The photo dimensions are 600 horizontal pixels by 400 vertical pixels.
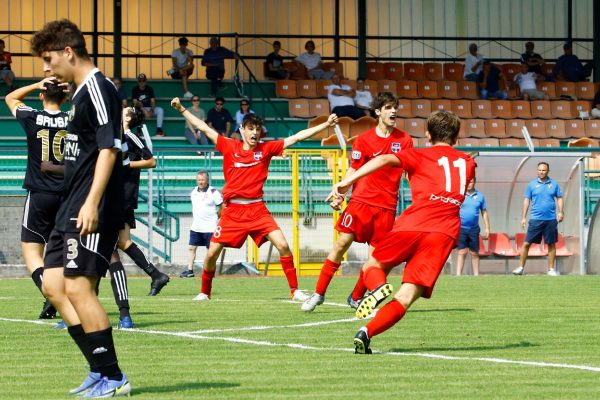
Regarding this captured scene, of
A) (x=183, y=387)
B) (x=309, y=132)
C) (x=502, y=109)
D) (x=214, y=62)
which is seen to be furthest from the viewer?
(x=502, y=109)

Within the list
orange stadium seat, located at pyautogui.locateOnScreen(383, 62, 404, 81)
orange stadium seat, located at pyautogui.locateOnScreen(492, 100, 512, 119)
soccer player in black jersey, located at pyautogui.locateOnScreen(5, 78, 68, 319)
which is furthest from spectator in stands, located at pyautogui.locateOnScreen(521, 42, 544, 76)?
soccer player in black jersey, located at pyautogui.locateOnScreen(5, 78, 68, 319)

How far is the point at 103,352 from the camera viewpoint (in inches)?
268

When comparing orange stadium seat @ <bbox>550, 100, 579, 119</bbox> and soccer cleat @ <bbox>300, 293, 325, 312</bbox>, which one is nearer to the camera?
soccer cleat @ <bbox>300, 293, 325, 312</bbox>

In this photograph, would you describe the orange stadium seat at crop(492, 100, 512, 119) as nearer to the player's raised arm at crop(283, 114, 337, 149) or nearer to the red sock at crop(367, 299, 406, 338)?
the player's raised arm at crop(283, 114, 337, 149)

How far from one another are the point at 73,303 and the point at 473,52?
28.0 meters

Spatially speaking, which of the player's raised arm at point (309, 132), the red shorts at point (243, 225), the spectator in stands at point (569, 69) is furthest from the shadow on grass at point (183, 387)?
the spectator in stands at point (569, 69)

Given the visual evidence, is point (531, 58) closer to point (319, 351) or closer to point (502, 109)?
point (502, 109)

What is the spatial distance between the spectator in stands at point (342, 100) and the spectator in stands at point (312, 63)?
1845 mm

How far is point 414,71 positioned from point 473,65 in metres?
1.66

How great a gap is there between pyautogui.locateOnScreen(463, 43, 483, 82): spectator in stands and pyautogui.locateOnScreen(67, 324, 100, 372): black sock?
2736cm

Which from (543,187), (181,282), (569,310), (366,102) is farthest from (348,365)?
(366,102)

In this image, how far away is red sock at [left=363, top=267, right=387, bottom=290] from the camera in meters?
9.69

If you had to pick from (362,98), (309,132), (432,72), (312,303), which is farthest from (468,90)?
(312,303)

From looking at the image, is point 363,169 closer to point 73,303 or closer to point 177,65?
point 73,303
